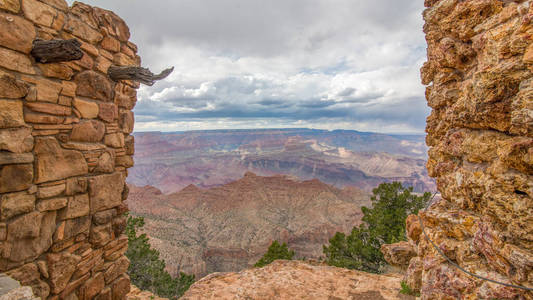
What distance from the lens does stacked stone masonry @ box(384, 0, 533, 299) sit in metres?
2.50

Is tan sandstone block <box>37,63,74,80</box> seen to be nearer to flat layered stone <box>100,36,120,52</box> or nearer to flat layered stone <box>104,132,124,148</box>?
flat layered stone <box>100,36,120,52</box>

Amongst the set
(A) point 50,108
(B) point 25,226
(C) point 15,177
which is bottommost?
(B) point 25,226

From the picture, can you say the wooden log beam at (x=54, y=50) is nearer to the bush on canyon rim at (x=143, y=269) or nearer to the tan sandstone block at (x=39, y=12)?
the tan sandstone block at (x=39, y=12)

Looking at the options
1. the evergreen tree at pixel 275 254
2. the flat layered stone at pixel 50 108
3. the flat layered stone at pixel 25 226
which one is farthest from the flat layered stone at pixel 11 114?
the evergreen tree at pixel 275 254

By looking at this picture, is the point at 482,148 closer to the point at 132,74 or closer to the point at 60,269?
the point at 132,74

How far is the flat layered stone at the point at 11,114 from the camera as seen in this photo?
2771 millimetres

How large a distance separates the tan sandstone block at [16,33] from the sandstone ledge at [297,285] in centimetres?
Answer: 654

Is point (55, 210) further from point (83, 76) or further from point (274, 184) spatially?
point (274, 184)

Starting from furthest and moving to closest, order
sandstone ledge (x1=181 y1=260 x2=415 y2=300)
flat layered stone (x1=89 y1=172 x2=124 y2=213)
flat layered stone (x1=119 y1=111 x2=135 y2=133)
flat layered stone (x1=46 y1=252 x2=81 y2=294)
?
sandstone ledge (x1=181 y1=260 x2=415 y2=300), flat layered stone (x1=119 y1=111 x2=135 y2=133), flat layered stone (x1=89 y1=172 x2=124 y2=213), flat layered stone (x1=46 y1=252 x2=81 y2=294)

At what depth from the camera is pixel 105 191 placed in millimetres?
4148

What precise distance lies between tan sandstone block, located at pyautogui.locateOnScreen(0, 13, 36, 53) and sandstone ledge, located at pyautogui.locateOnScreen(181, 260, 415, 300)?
654 centimetres

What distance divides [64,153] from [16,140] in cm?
58

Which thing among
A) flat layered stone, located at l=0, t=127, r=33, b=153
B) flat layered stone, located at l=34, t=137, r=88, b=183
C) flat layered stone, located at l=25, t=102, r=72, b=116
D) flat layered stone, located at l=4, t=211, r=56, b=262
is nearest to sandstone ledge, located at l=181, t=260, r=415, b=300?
flat layered stone, located at l=4, t=211, r=56, b=262

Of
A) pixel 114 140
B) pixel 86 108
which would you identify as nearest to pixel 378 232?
pixel 114 140
